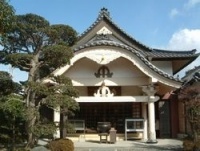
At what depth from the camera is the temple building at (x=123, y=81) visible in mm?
18109

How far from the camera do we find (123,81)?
1934 centimetres

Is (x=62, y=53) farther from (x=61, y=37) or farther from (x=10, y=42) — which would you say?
(x=10, y=42)

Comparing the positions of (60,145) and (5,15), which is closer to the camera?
(5,15)

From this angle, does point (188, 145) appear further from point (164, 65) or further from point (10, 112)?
point (164, 65)

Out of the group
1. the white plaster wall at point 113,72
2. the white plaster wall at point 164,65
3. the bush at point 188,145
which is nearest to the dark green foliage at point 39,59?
the white plaster wall at point 113,72

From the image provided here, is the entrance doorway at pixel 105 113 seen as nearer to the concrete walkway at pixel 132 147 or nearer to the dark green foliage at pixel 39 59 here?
the concrete walkway at pixel 132 147

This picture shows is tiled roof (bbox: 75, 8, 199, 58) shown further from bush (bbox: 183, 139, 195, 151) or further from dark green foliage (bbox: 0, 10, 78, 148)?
bush (bbox: 183, 139, 195, 151)

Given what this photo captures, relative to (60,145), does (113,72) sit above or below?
above

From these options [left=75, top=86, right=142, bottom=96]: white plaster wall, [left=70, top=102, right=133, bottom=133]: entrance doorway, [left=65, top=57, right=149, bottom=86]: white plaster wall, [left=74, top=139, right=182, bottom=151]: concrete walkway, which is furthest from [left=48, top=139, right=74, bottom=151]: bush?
Answer: [left=75, top=86, right=142, bottom=96]: white plaster wall

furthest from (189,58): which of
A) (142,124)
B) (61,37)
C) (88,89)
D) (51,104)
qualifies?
(51,104)

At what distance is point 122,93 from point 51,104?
766cm

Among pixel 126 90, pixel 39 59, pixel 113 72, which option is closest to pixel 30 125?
pixel 39 59

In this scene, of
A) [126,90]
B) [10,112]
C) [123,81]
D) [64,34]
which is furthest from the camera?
[126,90]

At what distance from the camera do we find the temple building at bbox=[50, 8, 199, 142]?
18109mm
